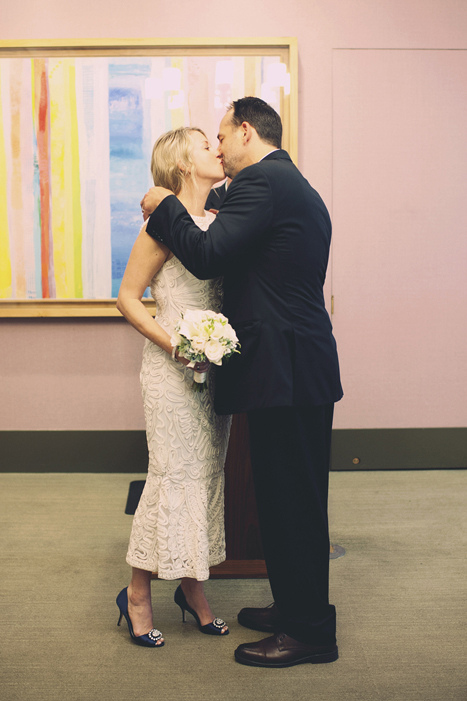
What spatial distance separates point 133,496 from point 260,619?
4.76 ft

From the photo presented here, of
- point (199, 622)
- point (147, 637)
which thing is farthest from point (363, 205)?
point (147, 637)

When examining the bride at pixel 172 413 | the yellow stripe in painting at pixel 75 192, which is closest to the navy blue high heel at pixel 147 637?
the bride at pixel 172 413

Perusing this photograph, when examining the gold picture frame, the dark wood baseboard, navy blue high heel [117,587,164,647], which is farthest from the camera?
the dark wood baseboard

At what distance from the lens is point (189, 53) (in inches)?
146

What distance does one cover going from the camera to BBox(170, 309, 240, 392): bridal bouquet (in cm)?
173

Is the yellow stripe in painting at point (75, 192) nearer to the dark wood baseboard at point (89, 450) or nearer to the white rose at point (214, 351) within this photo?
the dark wood baseboard at point (89, 450)

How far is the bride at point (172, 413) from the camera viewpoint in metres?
1.97

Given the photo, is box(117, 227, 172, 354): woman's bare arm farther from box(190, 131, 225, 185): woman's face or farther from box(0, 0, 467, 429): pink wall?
box(0, 0, 467, 429): pink wall

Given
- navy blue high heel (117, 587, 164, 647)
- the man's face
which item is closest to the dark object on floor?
navy blue high heel (117, 587, 164, 647)

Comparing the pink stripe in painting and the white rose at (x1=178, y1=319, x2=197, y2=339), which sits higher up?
the pink stripe in painting

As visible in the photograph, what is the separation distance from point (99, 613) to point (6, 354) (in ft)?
7.04

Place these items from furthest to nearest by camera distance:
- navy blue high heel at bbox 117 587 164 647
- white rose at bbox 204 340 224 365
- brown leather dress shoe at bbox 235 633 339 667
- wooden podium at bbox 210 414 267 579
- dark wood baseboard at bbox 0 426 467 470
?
dark wood baseboard at bbox 0 426 467 470, wooden podium at bbox 210 414 267 579, navy blue high heel at bbox 117 587 164 647, brown leather dress shoe at bbox 235 633 339 667, white rose at bbox 204 340 224 365

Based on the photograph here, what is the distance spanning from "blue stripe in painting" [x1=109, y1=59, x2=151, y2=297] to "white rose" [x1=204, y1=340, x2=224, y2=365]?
7.23 ft

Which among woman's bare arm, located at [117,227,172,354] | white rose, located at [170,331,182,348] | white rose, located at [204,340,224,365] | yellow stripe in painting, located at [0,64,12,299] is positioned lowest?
white rose, located at [204,340,224,365]
